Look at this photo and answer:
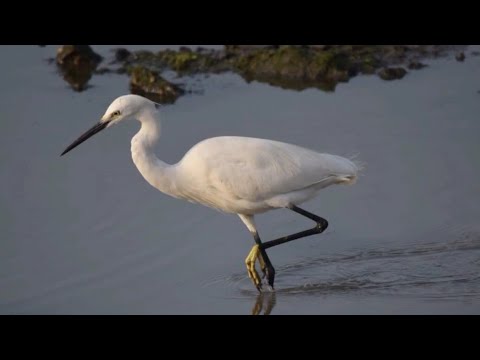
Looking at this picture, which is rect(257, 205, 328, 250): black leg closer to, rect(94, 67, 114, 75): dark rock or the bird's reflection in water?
the bird's reflection in water

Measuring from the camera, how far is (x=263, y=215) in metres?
9.28

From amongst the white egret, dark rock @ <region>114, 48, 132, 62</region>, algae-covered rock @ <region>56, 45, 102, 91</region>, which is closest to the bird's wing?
the white egret

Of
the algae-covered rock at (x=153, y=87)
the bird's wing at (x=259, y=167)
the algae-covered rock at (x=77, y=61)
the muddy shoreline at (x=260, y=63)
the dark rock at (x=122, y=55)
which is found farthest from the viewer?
the dark rock at (x=122, y=55)

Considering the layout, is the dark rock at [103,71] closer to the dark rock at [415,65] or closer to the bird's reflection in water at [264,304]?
the dark rock at [415,65]

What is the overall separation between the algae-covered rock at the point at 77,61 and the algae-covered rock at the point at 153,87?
46.7 inches

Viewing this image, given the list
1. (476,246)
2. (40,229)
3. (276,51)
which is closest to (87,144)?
(40,229)

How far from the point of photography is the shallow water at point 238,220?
7664 mm

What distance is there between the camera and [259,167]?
25.4ft

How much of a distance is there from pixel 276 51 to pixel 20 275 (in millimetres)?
6168

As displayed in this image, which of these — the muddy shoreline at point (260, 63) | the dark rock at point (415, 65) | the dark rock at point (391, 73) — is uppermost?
the muddy shoreline at point (260, 63)

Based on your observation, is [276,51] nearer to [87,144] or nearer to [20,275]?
[87,144]

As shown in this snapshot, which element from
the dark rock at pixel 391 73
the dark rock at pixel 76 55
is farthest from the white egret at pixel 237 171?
the dark rock at pixel 76 55

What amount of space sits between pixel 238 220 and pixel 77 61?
543 centimetres

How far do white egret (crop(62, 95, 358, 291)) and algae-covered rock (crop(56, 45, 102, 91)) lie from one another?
5975 mm
